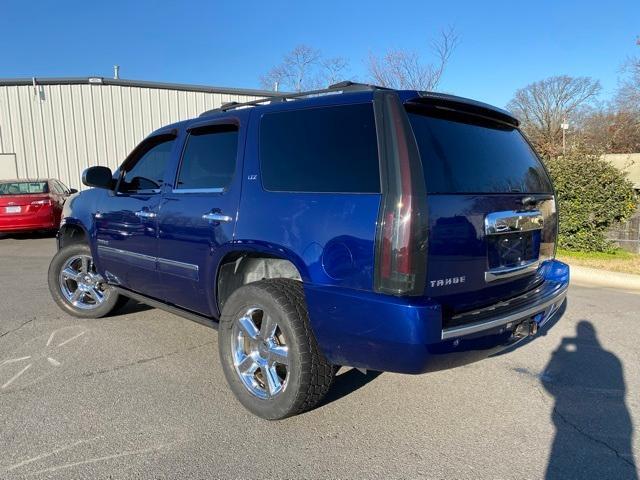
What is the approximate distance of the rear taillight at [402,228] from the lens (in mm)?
2455

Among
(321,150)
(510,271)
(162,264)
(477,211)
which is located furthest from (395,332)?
(162,264)

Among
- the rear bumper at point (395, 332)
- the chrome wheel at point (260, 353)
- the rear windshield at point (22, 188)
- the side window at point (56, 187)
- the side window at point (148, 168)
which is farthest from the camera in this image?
the side window at point (56, 187)

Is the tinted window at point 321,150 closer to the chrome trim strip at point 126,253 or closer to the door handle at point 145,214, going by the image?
the door handle at point 145,214

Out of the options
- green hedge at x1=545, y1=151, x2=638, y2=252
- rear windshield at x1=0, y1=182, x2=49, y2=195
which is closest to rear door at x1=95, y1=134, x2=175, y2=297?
green hedge at x1=545, y1=151, x2=638, y2=252

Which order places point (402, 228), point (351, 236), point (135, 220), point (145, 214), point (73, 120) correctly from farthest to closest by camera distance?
1. point (73, 120)
2. point (135, 220)
3. point (145, 214)
4. point (351, 236)
5. point (402, 228)

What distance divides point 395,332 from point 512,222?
1.08 meters

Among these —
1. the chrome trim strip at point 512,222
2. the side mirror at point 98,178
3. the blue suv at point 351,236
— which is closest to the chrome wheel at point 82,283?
the side mirror at point 98,178

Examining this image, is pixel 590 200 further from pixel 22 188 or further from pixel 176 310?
pixel 22 188

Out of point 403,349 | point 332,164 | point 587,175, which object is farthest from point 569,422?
point 587,175

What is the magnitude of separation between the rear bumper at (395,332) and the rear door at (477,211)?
157mm

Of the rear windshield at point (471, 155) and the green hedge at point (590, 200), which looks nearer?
the rear windshield at point (471, 155)

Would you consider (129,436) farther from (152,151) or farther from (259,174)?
(152,151)

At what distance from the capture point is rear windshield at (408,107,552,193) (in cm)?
272

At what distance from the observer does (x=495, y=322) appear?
277 cm
